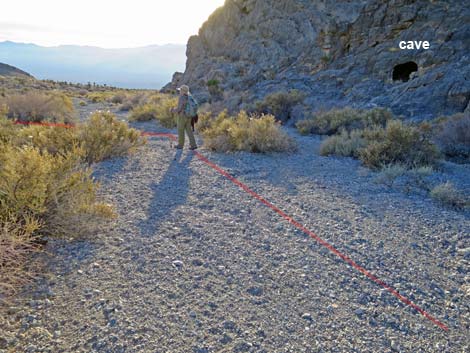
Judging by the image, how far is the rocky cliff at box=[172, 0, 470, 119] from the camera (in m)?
16.1

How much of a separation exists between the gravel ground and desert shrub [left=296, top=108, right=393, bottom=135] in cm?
700

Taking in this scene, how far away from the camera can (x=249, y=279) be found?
3498 mm

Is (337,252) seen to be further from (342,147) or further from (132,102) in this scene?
(132,102)

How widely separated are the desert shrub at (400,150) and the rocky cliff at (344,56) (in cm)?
733

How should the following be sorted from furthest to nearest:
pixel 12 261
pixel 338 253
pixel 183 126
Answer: pixel 183 126 < pixel 338 253 < pixel 12 261

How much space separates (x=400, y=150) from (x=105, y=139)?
6.62 metres

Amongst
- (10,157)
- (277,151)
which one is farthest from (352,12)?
(10,157)

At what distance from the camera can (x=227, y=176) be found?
707cm

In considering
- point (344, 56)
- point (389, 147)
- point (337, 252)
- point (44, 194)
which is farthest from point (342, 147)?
point (344, 56)

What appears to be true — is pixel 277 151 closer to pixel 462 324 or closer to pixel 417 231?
pixel 417 231

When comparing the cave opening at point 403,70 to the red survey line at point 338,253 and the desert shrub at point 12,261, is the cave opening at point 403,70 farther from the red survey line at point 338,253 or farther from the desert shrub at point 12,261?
the desert shrub at point 12,261

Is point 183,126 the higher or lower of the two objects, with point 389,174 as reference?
higher

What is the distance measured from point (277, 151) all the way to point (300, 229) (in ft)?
15.7

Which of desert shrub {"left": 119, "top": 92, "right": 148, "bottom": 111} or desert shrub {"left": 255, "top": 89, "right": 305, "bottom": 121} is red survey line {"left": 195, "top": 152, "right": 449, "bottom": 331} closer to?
desert shrub {"left": 255, "top": 89, "right": 305, "bottom": 121}
